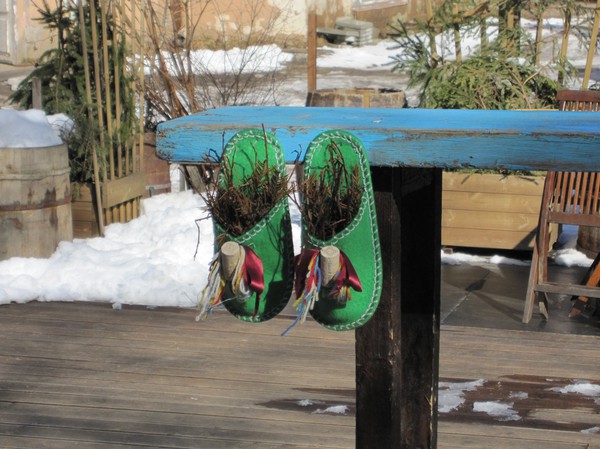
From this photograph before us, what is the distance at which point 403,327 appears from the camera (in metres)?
2.19

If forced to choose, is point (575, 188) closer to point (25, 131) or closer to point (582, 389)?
point (582, 389)

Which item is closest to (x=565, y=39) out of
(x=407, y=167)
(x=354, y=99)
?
(x=354, y=99)

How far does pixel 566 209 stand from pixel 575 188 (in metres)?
0.12

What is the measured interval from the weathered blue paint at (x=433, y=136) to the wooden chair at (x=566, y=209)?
112 inches

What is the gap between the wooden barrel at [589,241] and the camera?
6.43 meters

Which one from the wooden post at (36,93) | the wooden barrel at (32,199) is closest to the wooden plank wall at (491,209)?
the wooden barrel at (32,199)

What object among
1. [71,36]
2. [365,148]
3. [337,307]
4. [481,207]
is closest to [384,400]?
[337,307]

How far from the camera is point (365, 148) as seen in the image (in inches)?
71.9

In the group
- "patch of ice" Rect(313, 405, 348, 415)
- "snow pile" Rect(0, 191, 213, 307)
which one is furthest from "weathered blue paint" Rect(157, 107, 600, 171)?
"snow pile" Rect(0, 191, 213, 307)

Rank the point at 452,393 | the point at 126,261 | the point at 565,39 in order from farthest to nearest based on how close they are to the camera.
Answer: the point at 565,39
the point at 126,261
the point at 452,393

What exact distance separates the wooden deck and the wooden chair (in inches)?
30.5

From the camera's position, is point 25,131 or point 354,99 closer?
point 25,131

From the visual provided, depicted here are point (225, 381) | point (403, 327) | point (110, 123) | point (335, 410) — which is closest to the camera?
point (403, 327)

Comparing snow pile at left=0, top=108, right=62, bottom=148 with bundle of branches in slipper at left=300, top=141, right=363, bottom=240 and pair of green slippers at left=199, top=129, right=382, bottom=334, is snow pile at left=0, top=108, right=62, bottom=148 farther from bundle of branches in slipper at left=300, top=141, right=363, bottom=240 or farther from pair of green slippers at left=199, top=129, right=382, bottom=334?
bundle of branches in slipper at left=300, top=141, right=363, bottom=240
